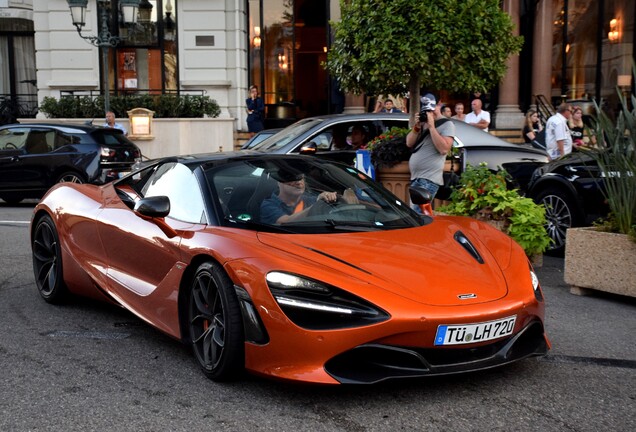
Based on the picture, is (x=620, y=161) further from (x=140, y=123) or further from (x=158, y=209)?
(x=140, y=123)

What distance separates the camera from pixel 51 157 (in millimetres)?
15891

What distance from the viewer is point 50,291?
686 centimetres

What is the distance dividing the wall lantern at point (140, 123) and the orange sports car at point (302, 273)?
16995 millimetres

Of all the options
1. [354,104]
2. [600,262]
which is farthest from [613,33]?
[600,262]

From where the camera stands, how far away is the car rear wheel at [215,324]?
445 cm

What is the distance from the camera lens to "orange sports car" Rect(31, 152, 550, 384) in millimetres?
4184

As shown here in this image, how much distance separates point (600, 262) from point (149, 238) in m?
3.96

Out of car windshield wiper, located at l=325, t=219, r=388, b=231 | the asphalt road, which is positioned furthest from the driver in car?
the asphalt road

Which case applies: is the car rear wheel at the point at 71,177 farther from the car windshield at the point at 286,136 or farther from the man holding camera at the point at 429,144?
the man holding camera at the point at 429,144

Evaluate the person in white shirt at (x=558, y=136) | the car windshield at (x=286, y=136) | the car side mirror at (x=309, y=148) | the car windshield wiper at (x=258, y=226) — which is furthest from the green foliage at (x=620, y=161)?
the person in white shirt at (x=558, y=136)

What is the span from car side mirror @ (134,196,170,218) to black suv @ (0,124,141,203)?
11.0 m

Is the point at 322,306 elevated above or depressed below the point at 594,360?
above

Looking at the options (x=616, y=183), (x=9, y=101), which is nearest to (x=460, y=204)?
(x=616, y=183)

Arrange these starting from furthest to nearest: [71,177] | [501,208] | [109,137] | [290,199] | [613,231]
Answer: [109,137] < [71,177] < [501,208] < [613,231] < [290,199]
